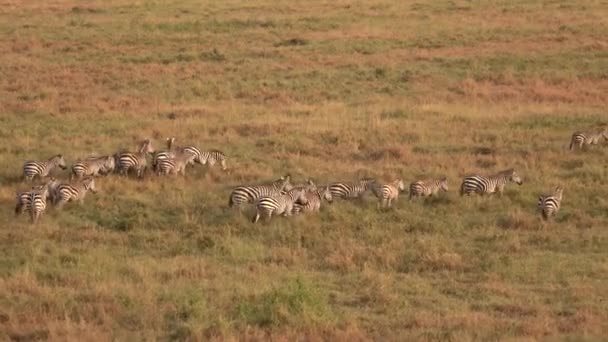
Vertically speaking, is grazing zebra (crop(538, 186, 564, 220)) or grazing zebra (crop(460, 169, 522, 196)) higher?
grazing zebra (crop(460, 169, 522, 196))

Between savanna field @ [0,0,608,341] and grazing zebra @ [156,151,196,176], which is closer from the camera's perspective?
savanna field @ [0,0,608,341]

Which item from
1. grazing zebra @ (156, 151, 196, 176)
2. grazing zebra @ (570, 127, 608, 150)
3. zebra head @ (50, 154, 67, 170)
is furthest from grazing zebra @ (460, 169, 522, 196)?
zebra head @ (50, 154, 67, 170)

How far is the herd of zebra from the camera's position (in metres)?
13.4

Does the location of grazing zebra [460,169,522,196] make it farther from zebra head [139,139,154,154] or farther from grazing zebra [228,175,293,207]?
zebra head [139,139,154,154]

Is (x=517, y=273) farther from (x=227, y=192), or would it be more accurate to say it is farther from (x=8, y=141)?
(x=8, y=141)

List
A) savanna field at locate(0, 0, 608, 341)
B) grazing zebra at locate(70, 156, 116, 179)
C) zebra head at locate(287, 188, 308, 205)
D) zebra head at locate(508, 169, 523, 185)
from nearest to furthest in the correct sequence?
savanna field at locate(0, 0, 608, 341), zebra head at locate(287, 188, 308, 205), zebra head at locate(508, 169, 523, 185), grazing zebra at locate(70, 156, 116, 179)

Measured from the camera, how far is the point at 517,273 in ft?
36.1

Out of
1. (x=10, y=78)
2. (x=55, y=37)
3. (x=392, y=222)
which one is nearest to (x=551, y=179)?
(x=392, y=222)

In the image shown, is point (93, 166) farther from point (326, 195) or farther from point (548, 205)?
point (548, 205)

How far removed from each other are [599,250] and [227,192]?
18.3 feet

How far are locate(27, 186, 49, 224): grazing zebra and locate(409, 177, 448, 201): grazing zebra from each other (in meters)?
5.08

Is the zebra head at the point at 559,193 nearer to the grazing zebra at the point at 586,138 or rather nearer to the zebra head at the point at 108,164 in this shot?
the grazing zebra at the point at 586,138

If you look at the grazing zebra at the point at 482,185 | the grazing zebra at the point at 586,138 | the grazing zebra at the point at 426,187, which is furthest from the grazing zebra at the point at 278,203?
the grazing zebra at the point at 586,138

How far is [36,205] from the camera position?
1321cm
